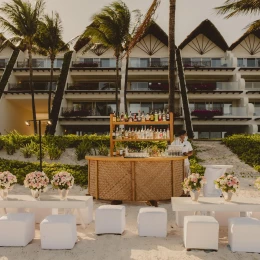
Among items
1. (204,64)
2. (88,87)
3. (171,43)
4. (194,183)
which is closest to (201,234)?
(194,183)

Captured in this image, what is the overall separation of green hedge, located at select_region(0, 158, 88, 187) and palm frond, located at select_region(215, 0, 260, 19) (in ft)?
37.5

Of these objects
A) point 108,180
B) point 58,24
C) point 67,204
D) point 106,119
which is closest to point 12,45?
point 58,24

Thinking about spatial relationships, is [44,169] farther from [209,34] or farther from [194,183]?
[209,34]

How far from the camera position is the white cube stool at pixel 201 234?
7.16 metres

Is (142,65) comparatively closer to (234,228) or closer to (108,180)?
(108,180)

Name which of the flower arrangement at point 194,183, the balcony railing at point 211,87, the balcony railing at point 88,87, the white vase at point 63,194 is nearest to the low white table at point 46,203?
the white vase at point 63,194

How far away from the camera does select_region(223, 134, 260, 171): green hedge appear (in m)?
19.0

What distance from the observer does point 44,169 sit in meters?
16.7

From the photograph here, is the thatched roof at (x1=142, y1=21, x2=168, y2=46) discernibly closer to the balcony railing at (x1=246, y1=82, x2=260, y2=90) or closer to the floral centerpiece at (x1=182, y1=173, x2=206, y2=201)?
the balcony railing at (x1=246, y1=82, x2=260, y2=90)

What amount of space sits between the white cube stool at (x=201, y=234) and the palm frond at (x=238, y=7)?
52.5 ft

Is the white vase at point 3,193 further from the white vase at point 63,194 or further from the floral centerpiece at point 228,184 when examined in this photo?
the floral centerpiece at point 228,184

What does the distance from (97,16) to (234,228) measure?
73.9 ft

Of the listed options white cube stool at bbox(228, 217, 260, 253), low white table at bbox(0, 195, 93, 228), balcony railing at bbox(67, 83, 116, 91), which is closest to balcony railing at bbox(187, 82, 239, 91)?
balcony railing at bbox(67, 83, 116, 91)

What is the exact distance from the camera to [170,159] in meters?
11.0
